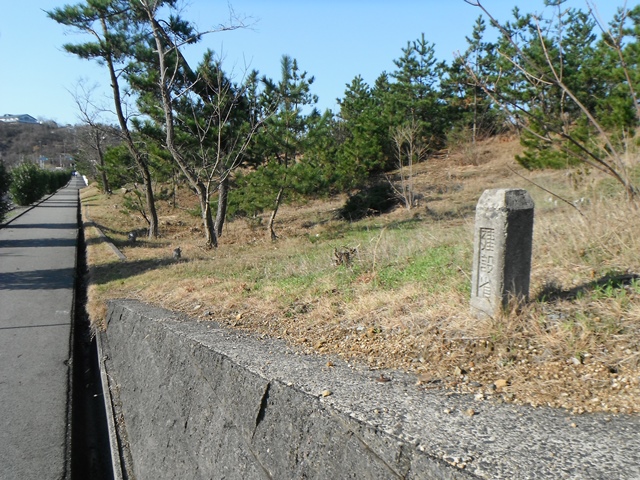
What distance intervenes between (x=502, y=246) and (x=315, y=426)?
173 centimetres

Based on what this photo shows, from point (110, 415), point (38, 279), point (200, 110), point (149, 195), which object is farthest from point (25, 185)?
point (110, 415)

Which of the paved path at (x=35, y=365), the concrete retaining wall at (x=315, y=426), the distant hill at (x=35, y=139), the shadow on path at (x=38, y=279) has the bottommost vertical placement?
the paved path at (x=35, y=365)

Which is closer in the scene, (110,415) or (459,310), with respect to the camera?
(459,310)

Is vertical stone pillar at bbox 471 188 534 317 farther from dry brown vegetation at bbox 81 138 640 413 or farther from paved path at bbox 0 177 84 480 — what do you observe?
paved path at bbox 0 177 84 480

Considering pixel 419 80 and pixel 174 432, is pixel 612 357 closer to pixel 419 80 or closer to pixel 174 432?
pixel 174 432

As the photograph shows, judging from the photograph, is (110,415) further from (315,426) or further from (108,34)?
(108,34)

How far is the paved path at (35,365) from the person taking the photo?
4898 mm

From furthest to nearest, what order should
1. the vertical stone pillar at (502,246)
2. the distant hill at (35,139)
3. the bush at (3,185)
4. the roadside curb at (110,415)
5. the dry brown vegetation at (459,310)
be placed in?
the distant hill at (35,139) < the bush at (3,185) < the roadside curb at (110,415) < the vertical stone pillar at (502,246) < the dry brown vegetation at (459,310)

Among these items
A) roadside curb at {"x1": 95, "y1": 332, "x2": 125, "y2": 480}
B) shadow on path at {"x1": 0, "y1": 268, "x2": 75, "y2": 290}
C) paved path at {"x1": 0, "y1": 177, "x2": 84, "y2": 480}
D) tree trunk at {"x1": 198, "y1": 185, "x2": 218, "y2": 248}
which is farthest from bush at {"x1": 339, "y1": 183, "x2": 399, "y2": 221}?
roadside curb at {"x1": 95, "y1": 332, "x2": 125, "y2": 480}

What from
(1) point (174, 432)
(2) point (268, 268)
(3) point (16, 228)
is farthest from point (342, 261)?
(3) point (16, 228)

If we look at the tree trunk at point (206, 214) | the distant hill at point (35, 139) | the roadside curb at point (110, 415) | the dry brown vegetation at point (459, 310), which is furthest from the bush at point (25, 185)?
the distant hill at point (35, 139)

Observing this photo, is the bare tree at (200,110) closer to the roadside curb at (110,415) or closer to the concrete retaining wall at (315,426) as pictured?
the roadside curb at (110,415)

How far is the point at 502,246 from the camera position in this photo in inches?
141

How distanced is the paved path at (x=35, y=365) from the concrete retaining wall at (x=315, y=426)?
84 cm
